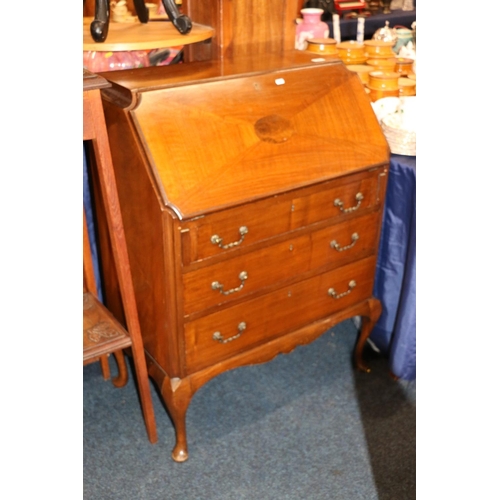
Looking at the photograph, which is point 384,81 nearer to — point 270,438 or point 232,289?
point 232,289

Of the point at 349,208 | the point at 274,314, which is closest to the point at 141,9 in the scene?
the point at 349,208

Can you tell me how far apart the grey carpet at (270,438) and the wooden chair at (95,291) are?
0.13 m

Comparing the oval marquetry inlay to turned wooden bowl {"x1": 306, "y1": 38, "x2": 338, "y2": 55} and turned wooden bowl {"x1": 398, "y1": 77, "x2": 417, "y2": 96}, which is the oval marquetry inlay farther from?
turned wooden bowl {"x1": 398, "y1": 77, "x2": 417, "y2": 96}

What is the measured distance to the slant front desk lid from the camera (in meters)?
1.49

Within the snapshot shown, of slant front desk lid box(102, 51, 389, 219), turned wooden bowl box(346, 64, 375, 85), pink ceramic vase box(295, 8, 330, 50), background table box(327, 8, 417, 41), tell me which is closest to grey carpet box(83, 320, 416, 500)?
slant front desk lid box(102, 51, 389, 219)

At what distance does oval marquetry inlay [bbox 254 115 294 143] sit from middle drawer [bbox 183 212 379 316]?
11.6 inches

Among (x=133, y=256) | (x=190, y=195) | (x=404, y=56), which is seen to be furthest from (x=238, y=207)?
(x=404, y=56)

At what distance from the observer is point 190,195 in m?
1.48

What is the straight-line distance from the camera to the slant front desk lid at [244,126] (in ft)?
4.89

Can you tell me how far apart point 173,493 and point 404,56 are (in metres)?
1.98

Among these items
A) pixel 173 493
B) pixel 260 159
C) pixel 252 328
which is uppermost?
pixel 260 159

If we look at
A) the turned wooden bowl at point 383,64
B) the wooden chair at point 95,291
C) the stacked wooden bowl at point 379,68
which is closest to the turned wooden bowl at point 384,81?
the stacked wooden bowl at point 379,68
